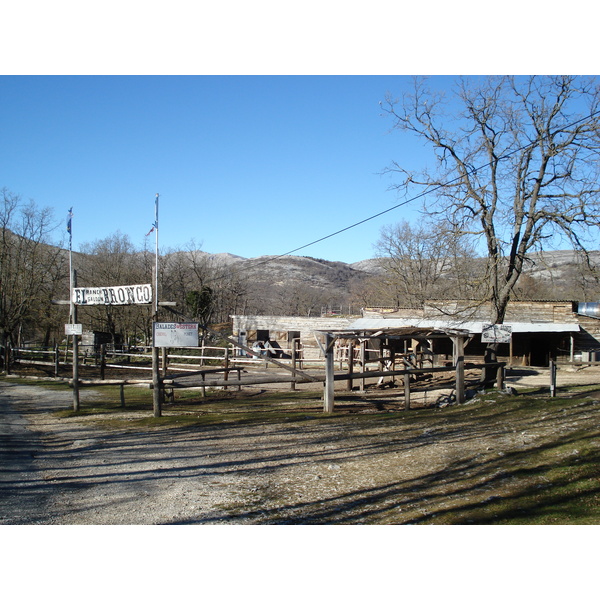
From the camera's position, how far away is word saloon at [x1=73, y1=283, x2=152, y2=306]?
39.0 feet

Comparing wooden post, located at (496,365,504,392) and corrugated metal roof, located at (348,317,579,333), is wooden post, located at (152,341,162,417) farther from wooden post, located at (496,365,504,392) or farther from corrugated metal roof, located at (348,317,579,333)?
corrugated metal roof, located at (348,317,579,333)

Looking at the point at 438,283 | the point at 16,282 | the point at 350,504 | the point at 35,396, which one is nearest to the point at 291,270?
the point at 438,283

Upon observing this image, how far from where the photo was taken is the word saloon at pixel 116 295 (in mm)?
11878

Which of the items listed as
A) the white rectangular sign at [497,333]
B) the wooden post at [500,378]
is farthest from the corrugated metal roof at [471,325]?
the white rectangular sign at [497,333]

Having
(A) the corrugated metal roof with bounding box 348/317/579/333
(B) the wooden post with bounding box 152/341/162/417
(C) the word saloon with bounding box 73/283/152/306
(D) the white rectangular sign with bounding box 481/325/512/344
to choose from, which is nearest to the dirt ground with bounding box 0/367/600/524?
(B) the wooden post with bounding box 152/341/162/417

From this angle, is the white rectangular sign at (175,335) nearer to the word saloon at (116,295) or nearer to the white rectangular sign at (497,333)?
the word saloon at (116,295)

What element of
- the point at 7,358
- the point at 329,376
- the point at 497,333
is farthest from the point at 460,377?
the point at 7,358

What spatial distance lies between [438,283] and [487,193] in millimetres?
37328

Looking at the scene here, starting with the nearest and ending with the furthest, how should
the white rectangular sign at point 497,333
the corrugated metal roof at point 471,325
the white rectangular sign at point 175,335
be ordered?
the white rectangular sign at point 175,335
the white rectangular sign at point 497,333
the corrugated metal roof at point 471,325

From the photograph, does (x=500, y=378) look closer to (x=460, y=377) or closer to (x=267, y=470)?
(x=460, y=377)

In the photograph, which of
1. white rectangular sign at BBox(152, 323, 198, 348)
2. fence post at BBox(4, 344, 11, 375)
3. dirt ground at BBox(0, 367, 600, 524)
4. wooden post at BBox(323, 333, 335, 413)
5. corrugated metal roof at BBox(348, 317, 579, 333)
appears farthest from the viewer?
corrugated metal roof at BBox(348, 317, 579, 333)

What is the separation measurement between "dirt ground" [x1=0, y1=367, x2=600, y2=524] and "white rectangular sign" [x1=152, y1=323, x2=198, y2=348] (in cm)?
194

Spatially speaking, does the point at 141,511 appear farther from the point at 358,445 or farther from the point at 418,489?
the point at 358,445

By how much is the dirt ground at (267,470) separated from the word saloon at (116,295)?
9.71 feet
